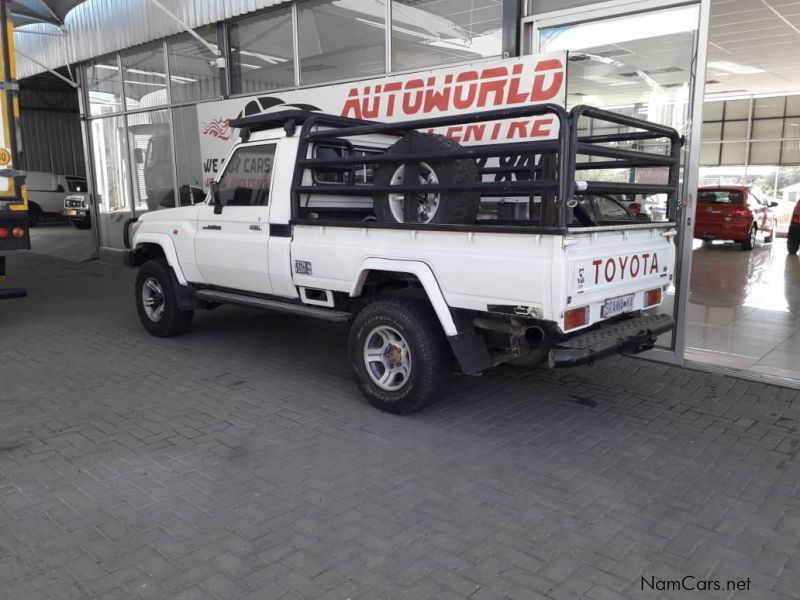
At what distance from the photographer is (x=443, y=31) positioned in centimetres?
753

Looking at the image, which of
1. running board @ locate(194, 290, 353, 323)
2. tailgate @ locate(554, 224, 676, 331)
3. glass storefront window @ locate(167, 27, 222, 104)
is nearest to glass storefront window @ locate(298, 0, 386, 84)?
glass storefront window @ locate(167, 27, 222, 104)

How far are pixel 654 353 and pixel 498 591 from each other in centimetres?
408

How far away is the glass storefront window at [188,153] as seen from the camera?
11227 millimetres

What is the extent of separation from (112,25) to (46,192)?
40.4 feet

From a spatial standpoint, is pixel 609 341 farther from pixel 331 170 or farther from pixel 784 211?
pixel 784 211

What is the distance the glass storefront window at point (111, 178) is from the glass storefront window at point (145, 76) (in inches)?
26.6

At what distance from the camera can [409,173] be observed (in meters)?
4.53

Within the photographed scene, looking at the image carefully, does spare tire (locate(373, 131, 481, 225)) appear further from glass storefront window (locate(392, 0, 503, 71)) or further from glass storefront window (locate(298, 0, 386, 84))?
glass storefront window (locate(298, 0, 386, 84))

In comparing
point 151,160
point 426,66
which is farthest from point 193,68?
point 426,66

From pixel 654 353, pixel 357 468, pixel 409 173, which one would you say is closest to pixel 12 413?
pixel 357 468

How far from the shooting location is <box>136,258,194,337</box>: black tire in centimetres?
667

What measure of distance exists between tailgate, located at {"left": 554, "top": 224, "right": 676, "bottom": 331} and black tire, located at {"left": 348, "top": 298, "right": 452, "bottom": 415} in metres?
0.99

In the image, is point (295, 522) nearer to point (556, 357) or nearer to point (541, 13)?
point (556, 357)

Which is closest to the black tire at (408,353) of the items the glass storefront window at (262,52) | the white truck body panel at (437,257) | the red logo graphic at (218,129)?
the white truck body panel at (437,257)
